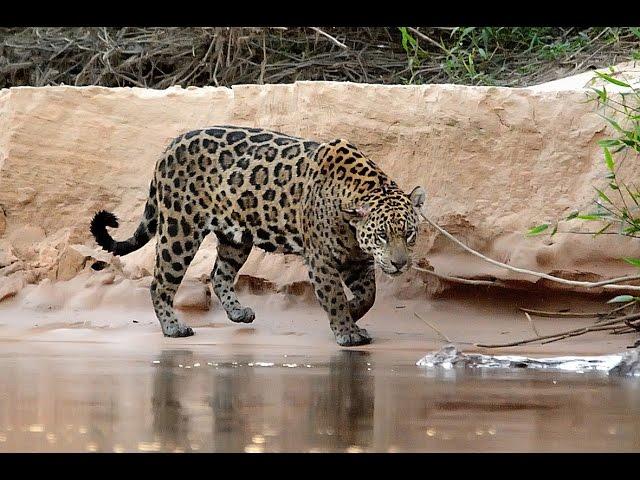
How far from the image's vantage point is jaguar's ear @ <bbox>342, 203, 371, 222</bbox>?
26.4 feet

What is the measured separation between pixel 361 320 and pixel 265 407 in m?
3.94

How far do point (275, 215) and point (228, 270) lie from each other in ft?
2.12

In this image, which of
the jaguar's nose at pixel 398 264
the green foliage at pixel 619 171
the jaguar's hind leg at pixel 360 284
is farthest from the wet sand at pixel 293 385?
the green foliage at pixel 619 171

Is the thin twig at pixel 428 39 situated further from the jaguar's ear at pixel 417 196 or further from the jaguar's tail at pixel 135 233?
the jaguar's tail at pixel 135 233

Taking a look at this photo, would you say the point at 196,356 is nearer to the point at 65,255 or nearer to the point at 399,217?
the point at 399,217

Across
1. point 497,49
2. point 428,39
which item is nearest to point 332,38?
point 428,39

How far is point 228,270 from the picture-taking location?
8.93 metres

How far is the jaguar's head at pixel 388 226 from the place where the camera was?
26.1ft

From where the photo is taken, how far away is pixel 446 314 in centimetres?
859

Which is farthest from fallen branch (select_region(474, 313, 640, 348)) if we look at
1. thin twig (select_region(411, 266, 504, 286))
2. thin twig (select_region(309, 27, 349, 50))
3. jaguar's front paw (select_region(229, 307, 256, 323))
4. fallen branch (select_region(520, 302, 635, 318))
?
thin twig (select_region(309, 27, 349, 50))

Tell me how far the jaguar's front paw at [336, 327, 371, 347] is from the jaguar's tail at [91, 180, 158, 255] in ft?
5.92

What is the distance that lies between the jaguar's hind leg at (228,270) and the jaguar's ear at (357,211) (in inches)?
40.3

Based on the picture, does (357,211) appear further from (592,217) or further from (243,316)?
(592,217)

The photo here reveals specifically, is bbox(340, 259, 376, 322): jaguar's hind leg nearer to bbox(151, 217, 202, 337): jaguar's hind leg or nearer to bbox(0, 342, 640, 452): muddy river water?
bbox(151, 217, 202, 337): jaguar's hind leg
